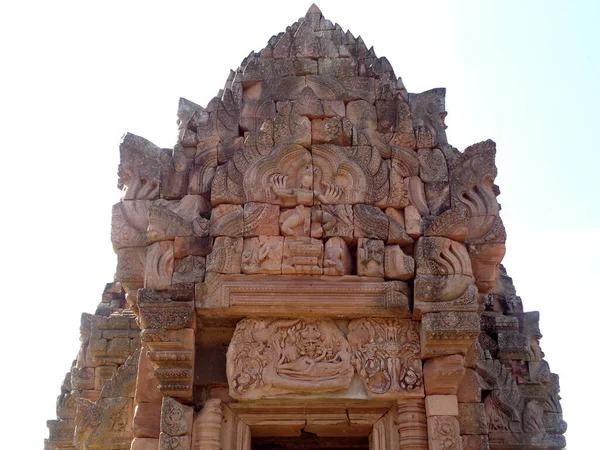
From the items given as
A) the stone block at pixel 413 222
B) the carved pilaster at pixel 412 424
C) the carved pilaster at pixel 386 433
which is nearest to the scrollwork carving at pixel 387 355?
the carved pilaster at pixel 412 424

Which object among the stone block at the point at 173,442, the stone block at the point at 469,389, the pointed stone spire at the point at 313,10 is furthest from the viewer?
the pointed stone spire at the point at 313,10

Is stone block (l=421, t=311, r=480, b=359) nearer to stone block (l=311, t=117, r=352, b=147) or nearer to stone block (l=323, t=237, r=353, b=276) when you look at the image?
stone block (l=323, t=237, r=353, b=276)

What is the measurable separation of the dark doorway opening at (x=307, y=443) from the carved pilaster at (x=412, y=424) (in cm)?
150

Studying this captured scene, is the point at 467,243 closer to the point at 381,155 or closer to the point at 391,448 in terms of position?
the point at 381,155

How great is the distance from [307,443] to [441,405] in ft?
8.15

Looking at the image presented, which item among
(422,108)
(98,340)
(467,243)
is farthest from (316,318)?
(98,340)

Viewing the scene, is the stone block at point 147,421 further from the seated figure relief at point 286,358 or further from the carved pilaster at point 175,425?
the seated figure relief at point 286,358

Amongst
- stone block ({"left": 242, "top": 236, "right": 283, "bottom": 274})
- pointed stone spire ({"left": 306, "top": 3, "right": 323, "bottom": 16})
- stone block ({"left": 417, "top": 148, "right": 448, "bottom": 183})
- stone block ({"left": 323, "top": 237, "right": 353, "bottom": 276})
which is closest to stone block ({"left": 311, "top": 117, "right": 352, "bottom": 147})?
stone block ({"left": 417, "top": 148, "right": 448, "bottom": 183})

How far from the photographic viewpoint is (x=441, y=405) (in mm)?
6605

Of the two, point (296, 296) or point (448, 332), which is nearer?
point (448, 332)

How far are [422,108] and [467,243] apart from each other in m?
2.06

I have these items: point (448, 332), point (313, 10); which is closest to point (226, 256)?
point (448, 332)

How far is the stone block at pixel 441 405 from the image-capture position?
21.5 ft

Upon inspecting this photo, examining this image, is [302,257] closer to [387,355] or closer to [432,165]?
[387,355]
